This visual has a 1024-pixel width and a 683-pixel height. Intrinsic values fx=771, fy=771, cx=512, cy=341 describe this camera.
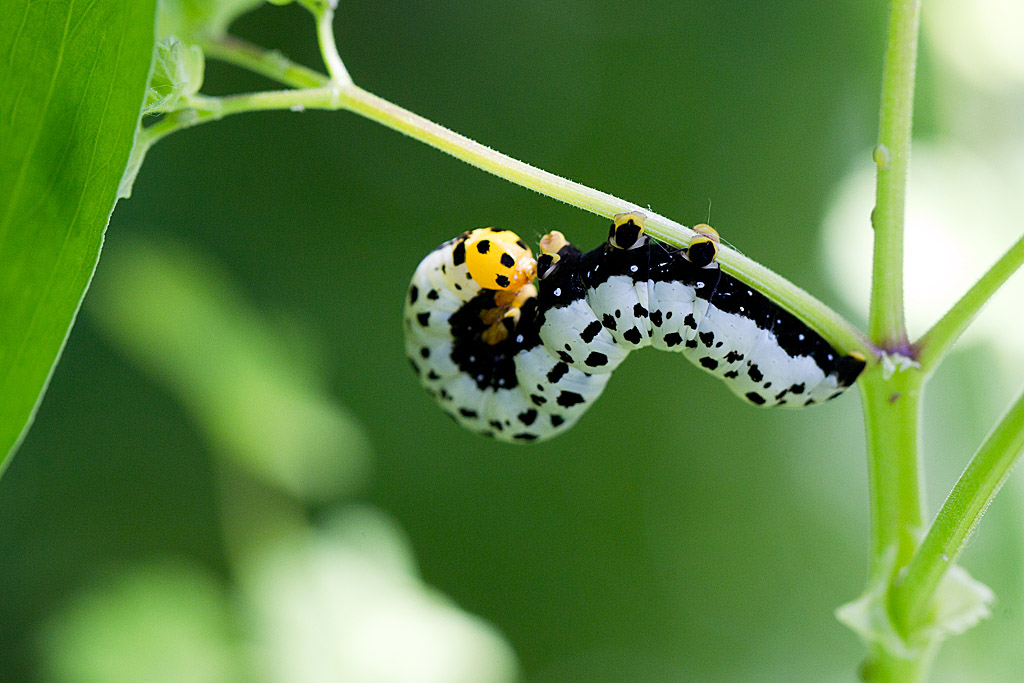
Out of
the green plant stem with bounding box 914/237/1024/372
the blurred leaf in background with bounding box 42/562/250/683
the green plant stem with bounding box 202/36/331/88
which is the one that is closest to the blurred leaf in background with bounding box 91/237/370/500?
the blurred leaf in background with bounding box 42/562/250/683

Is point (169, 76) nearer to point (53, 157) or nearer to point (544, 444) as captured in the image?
point (53, 157)

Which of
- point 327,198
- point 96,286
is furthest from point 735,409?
point 96,286

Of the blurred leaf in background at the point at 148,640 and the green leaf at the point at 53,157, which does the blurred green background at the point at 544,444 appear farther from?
the green leaf at the point at 53,157

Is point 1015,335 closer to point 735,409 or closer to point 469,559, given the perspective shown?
point 735,409

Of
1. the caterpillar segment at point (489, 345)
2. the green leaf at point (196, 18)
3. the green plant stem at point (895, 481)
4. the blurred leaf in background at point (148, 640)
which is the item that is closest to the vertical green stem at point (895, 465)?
the green plant stem at point (895, 481)

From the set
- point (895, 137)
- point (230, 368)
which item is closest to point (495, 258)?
point (895, 137)

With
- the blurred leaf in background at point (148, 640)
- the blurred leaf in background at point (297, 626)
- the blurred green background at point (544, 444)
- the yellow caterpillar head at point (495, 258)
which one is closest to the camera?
the yellow caterpillar head at point (495, 258)

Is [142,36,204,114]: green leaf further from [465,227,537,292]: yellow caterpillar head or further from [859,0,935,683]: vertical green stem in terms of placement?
[859,0,935,683]: vertical green stem
